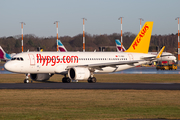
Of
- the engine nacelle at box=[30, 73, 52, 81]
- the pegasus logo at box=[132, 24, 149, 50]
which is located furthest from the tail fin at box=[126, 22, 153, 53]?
the engine nacelle at box=[30, 73, 52, 81]

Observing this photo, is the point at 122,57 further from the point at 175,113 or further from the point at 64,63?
the point at 175,113

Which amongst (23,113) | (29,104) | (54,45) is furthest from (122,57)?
(54,45)

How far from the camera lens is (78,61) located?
48.7 meters

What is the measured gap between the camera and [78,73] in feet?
146

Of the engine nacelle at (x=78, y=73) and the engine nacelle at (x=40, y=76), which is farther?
the engine nacelle at (x=40, y=76)

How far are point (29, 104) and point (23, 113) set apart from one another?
159 inches

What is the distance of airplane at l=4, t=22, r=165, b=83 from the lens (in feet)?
147

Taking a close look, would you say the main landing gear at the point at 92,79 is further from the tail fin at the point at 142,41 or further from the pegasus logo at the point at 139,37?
the pegasus logo at the point at 139,37

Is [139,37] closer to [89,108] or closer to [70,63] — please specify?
[70,63]

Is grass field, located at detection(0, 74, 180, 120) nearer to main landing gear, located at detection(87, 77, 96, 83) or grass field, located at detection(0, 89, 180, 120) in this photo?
grass field, located at detection(0, 89, 180, 120)

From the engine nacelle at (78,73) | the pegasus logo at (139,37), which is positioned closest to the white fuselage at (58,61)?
the engine nacelle at (78,73)

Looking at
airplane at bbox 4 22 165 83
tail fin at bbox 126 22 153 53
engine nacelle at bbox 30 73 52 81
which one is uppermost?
tail fin at bbox 126 22 153 53

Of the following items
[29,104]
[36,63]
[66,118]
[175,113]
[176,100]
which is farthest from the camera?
[36,63]

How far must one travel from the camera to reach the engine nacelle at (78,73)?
44.5 m
